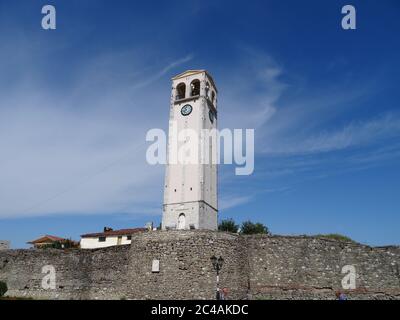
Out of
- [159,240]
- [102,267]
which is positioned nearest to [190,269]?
[159,240]

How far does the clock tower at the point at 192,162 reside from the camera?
123 ft

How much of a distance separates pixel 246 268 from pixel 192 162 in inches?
609

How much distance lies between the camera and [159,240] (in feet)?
81.2

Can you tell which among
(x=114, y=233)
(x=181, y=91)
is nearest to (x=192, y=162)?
(x=181, y=91)

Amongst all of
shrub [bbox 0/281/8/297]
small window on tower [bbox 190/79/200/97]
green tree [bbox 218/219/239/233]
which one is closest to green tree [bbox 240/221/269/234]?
green tree [bbox 218/219/239/233]

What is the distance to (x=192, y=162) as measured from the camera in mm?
38375

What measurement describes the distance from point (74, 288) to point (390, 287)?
21.8 meters

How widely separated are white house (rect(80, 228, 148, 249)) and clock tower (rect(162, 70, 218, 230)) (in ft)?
54.0

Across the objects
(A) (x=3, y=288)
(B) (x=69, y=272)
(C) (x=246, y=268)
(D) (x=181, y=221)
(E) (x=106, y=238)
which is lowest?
(A) (x=3, y=288)

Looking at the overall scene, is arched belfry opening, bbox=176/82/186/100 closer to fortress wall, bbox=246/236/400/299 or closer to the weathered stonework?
the weathered stonework

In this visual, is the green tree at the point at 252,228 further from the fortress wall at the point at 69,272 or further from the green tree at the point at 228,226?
the fortress wall at the point at 69,272

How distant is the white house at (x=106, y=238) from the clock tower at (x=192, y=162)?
648 inches

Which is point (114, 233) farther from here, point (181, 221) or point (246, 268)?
point (246, 268)

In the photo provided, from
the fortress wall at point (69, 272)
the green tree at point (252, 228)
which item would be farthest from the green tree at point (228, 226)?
the fortress wall at point (69, 272)
